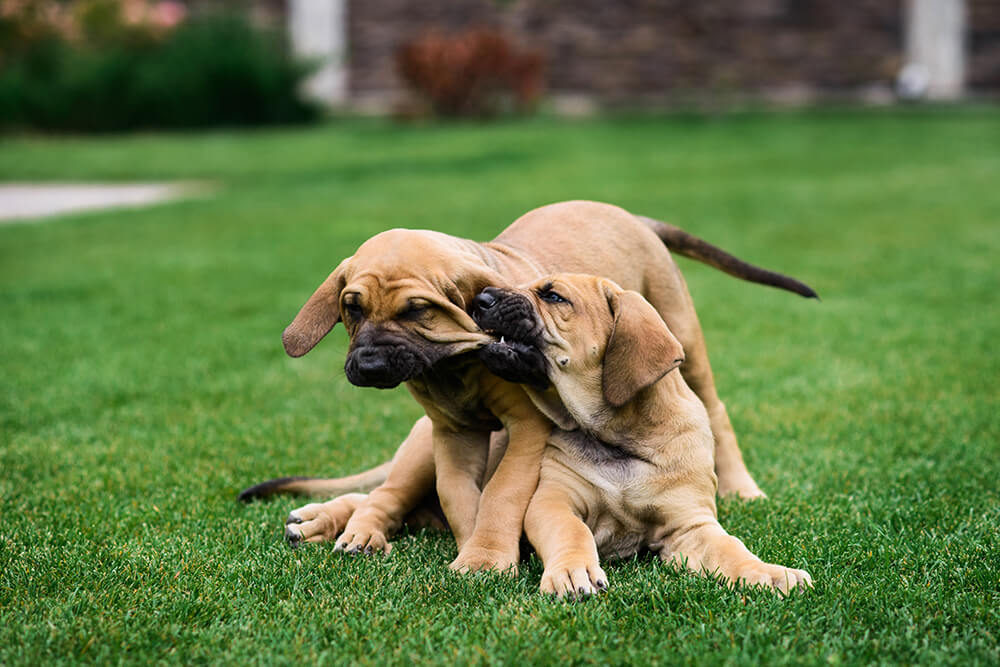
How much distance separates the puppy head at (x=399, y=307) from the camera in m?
3.81

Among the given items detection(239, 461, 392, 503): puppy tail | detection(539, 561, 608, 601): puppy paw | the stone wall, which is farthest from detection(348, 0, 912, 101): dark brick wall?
detection(539, 561, 608, 601): puppy paw

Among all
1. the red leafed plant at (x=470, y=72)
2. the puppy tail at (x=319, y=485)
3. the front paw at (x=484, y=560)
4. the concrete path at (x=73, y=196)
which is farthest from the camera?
the red leafed plant at (x=470, y=72)

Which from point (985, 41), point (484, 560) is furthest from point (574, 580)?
point (985, 41)

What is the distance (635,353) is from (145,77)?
2135 centimetres

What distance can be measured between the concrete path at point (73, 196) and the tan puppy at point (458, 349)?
35.4ft

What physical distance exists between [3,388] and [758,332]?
17.2 feet

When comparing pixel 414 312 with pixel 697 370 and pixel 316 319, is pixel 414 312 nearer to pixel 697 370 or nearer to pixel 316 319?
pixel 316 319

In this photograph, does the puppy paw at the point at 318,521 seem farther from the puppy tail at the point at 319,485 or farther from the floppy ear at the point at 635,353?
the floppy ear at the point at 635,353

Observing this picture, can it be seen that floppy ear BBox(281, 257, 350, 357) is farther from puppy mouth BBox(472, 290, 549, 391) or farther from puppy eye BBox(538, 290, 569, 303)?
puppy eye BBox(538, 290, 569, 303)

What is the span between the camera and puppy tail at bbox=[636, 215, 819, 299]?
16.9 ft

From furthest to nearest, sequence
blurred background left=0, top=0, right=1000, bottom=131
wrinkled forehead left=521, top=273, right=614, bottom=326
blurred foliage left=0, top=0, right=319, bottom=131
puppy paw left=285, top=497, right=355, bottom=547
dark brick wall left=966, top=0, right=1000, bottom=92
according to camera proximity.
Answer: dark brick wall left=966, top=0, right=1000, bottom=92 → blurred background left=0, top=0, right=1000, bottom=131 → blurred foliage left=0, top=0, right=319, bottom=131 → puppy paw left=285, top=497, right=355, bottom=547 → wrinkled forehead left=521, top=273, right=614, bottom=326

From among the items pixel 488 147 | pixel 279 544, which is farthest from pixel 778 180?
pixel 279 544

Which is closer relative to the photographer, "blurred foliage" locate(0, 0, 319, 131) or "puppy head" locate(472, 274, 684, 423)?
"puppy head" locate(472, 274, 684, 423)

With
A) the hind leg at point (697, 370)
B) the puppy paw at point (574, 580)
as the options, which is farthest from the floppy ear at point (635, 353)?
the hind leg at point (697, 370)
